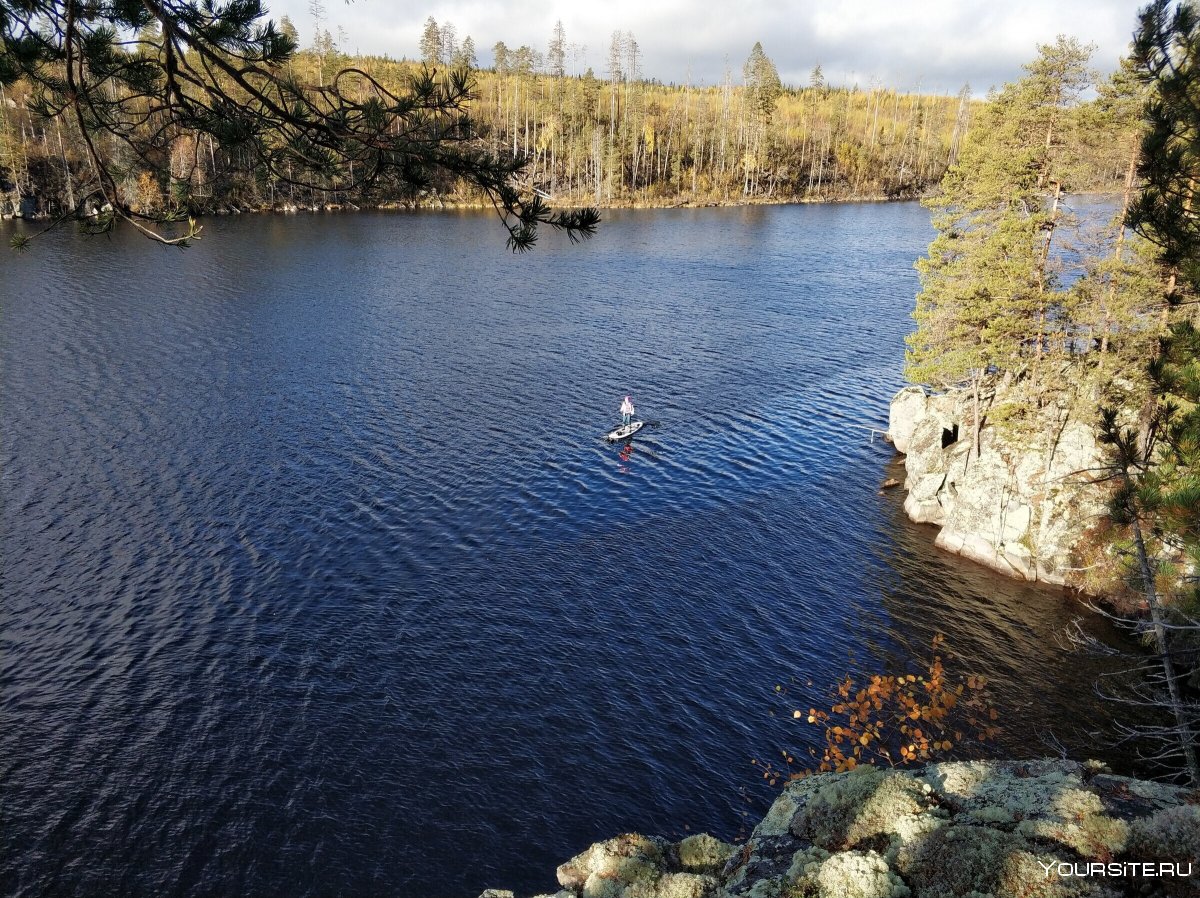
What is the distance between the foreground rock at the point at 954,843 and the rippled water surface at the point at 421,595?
27.6ft

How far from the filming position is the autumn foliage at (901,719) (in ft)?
72.6

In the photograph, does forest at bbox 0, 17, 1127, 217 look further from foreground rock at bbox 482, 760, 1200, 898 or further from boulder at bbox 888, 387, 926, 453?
foreground rock at bbox 482, 760, 1200, 898

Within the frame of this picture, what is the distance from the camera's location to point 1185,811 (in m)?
8.23

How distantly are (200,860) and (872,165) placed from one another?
178m

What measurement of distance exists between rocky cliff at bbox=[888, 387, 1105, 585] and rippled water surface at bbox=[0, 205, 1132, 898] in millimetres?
1513

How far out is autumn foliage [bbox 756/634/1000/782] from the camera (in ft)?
72.6

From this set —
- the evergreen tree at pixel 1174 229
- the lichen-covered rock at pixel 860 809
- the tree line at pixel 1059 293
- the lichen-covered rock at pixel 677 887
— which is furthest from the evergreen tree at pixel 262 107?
the tree line at pixel 1059 293

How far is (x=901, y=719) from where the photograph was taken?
23812 mm

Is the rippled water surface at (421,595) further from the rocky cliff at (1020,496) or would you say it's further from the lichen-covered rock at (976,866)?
the lichen-covered rock at (976,866)

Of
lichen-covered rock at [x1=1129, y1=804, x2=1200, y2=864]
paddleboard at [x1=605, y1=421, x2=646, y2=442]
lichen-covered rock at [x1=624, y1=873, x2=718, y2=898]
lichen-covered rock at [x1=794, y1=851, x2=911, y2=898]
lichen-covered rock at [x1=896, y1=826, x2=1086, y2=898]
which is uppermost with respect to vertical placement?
lichen-covered rock at [x1=1129, y1=804, x2=1200, y2=864]

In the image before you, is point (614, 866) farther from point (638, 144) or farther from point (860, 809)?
point (638, 144)

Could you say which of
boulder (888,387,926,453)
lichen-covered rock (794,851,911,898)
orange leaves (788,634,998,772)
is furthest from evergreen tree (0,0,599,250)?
boulder (888,387,926,453)

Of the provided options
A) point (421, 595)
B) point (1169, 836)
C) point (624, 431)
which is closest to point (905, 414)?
point (624, 431)

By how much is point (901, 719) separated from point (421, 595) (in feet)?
56.4
